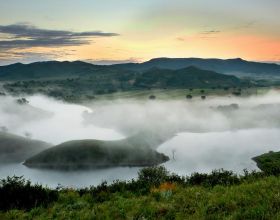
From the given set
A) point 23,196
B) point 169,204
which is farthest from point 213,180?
point 23,196

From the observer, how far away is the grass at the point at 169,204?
14.9 meters

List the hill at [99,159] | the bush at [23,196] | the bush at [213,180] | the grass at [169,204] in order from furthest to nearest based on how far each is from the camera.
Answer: the hill at [99,159] < the bush at [213,180] < the bush at [23,196] < the grass at [169,204]

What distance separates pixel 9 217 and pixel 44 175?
161888mm

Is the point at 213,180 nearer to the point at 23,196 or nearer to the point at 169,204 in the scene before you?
the point at 169,204

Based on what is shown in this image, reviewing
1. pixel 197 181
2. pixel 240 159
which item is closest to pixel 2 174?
pixel 240 159

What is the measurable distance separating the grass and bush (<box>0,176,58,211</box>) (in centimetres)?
57

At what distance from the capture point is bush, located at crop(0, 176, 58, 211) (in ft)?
64.9

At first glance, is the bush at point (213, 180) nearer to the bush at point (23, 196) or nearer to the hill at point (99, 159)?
the bush at point (23, 196)

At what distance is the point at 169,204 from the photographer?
17.1 metres

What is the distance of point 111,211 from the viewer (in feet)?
56.4

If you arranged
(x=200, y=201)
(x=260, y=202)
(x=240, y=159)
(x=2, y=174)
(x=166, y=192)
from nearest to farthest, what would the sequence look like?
(x=260, y=202) < (x=200, y=201) < (x=166, y=192) < (x=2, y=174) < (x=240, y=159)

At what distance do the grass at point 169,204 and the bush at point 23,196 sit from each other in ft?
1.88

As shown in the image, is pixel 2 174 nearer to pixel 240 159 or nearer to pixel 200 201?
pixel 240 159

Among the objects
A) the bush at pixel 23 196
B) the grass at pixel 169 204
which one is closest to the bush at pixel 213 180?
the grass at pixel 169 204
